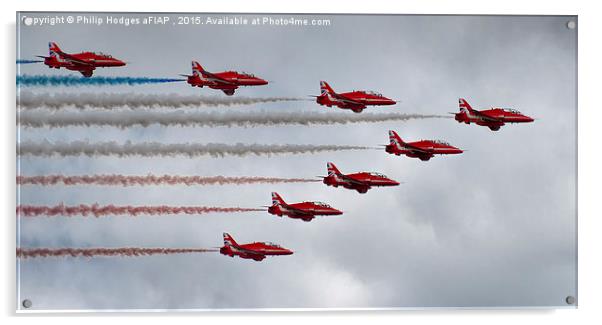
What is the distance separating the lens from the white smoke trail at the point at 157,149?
8.73 metres

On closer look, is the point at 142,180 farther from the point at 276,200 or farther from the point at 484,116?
the point at 484,116

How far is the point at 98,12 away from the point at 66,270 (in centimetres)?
274

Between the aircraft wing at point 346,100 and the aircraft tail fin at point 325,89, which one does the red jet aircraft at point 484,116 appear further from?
the aircraft tail fin at point 325,89

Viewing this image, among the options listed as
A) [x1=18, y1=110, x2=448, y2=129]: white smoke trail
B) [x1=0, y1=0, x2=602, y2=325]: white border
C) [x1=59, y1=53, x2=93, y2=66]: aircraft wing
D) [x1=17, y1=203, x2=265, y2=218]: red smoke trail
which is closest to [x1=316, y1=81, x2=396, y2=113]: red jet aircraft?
[x1=18, y1=110, x2=448, y2=129]: white smoke trail

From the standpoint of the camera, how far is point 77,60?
8.77m

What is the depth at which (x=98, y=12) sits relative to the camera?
8.82 metres

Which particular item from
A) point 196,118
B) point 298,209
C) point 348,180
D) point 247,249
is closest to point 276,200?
point 298,209

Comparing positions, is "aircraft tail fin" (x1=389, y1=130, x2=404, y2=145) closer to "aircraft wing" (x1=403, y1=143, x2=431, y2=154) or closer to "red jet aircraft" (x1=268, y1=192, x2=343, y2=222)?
"aircraft wing" (x1=403, y1=143, x2=431, y2=154)

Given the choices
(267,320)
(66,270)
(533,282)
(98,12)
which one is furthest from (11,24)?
(533,282)

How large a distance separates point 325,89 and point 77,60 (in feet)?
8.68

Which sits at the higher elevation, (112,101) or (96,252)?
(112,101)

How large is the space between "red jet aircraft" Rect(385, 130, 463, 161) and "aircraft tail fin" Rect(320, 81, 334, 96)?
797 millimetres
